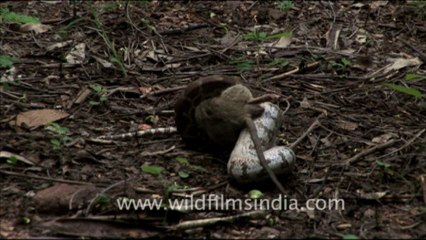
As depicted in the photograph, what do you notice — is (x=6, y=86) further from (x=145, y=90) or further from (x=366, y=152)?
(x=366, y=152)

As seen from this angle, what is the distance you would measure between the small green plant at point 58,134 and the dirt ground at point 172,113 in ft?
0.03

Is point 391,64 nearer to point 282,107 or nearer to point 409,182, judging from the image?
point 282,107

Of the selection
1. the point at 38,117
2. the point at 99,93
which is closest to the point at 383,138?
the point at 99,93

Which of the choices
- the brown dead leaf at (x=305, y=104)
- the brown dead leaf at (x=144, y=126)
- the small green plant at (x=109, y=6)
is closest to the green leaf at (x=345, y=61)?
the brown dead leaf at (x=305, y=104)

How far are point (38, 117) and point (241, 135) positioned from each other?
4.71 feet

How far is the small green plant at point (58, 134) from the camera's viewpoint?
4.32m

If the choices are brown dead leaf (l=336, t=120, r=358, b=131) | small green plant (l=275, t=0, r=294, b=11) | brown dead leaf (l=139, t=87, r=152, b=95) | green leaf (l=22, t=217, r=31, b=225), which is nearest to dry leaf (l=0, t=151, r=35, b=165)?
green leaf (l=22, t=217, r=31, b=225)

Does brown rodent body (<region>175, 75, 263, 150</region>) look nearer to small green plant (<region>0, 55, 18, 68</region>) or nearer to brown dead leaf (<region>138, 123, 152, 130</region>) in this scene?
brown dead leaf (<region>138, 123, 152, 130</region>)

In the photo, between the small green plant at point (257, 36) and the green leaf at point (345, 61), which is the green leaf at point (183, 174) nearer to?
the small green plant at point (257, 36)

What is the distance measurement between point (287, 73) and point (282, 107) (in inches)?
25.0

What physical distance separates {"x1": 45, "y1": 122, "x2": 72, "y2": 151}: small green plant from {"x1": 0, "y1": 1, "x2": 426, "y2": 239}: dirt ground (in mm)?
10

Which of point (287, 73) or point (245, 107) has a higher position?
point (245, 107)

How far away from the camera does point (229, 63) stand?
6039mm

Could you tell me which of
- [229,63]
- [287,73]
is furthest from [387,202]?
[229,63]
